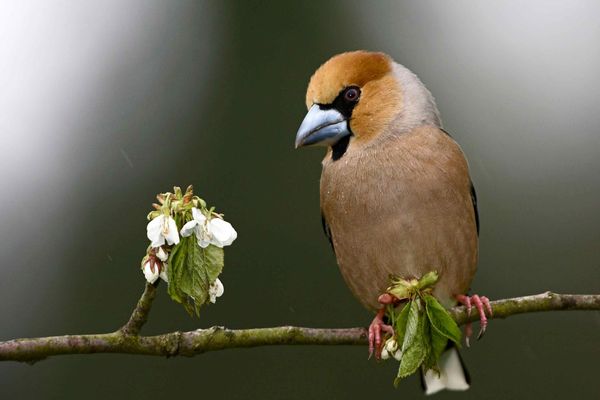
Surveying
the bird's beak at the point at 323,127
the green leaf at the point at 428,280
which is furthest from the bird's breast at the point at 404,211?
the green leaf at the point at 428,280

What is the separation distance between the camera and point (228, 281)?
7043mm

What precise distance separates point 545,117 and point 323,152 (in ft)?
7.75

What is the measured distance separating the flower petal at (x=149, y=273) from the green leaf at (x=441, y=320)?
82 cm

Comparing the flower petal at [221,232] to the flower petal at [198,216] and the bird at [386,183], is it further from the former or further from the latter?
the bird at [386,183]

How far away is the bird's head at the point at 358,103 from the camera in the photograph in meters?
4.61

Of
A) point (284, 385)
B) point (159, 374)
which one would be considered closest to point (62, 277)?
point (159, 374)

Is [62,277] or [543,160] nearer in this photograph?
[62,277]

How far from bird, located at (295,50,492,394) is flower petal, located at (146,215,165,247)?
1515mm

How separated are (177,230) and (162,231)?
5 cm

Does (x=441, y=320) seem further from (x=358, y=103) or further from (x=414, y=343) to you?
(x=358, y=103)

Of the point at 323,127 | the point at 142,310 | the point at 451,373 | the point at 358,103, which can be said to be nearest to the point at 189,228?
the point at 142,310

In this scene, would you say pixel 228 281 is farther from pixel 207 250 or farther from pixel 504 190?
pixel 207 250

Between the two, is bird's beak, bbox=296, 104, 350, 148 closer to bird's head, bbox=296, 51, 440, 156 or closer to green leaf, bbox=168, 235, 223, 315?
bird's head, bbox=296, 51, 440, 156

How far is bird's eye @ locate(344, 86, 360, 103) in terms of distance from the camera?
468 cm
